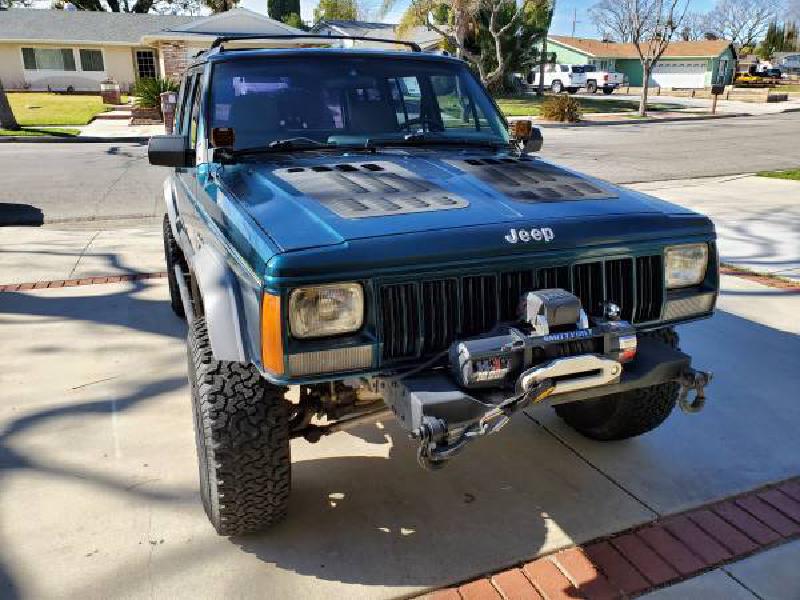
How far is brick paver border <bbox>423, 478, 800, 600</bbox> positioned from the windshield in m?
2.13

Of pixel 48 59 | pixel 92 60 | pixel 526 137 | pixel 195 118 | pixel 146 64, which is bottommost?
pixel 526 137

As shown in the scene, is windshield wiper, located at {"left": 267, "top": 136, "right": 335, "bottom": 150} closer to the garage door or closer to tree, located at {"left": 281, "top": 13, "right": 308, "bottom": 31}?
tree, located at {"left": 281, "top": 13, "right": 308, "bottom": 31}

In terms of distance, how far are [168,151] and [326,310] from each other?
162 centimetres

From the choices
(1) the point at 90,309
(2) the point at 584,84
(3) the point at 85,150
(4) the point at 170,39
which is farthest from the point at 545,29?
(1) the point at 90,309

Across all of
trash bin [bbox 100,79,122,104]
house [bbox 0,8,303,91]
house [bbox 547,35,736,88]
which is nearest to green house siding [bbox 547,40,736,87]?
house [bbox 547,35,736,88]

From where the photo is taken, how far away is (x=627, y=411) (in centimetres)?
341

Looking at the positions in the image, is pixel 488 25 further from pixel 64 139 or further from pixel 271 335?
pixel 271 335

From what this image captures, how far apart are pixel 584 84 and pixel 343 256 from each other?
1966 inches

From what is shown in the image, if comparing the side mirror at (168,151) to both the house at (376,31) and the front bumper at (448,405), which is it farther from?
the house at (376,31)

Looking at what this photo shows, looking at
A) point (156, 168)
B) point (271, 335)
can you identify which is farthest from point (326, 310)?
point (156, 168)

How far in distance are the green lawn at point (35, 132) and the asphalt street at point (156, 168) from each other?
1460mm

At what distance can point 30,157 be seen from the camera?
1566cm

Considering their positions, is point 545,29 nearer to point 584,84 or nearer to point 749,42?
point 584,84

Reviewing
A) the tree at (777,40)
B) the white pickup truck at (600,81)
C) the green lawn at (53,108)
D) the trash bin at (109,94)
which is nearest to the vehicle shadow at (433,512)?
Answer: the green lawn at (53,108)
